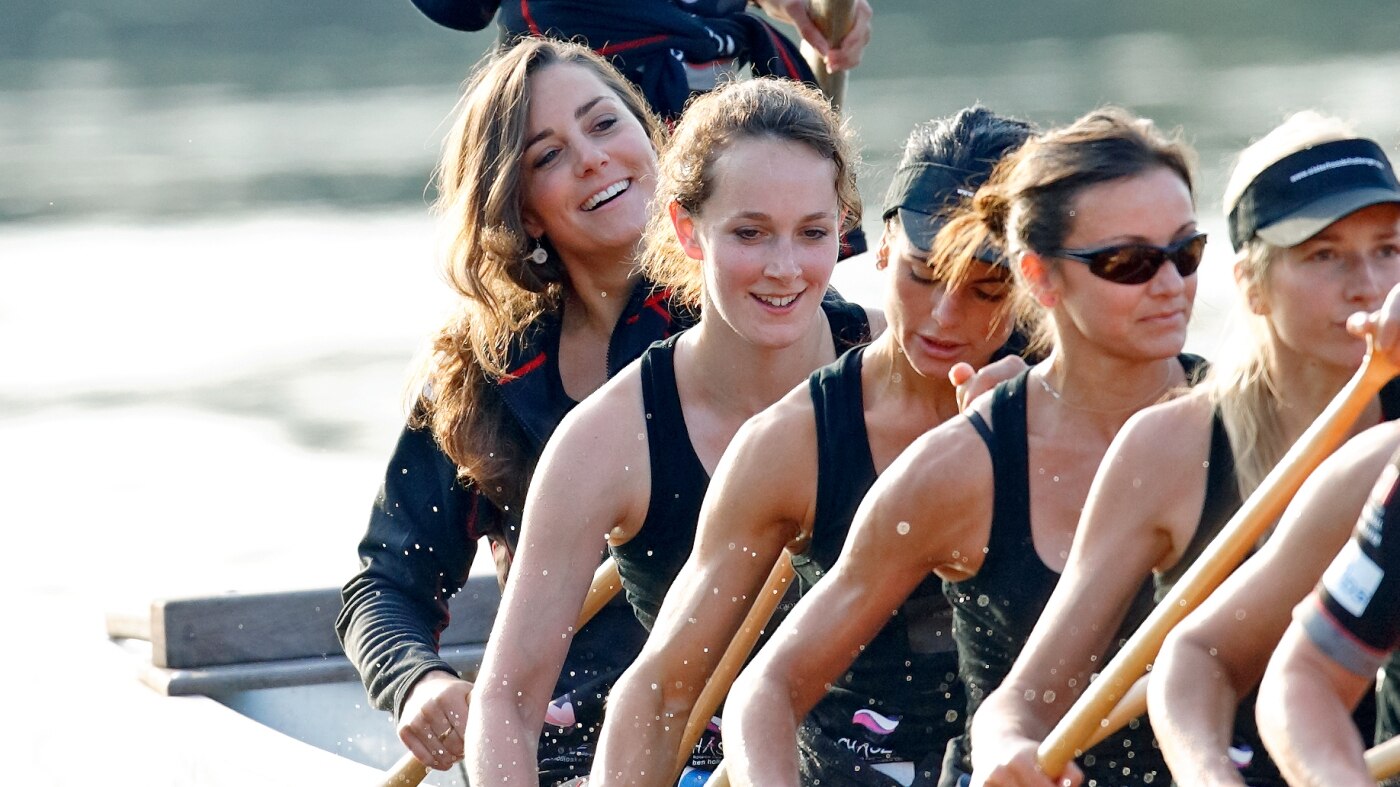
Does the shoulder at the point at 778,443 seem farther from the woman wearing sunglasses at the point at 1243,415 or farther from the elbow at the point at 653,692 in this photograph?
A: the woman wearing sunglasses at the point at 1243,415

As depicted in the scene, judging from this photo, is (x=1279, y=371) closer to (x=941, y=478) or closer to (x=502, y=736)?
(x=941, y=478)

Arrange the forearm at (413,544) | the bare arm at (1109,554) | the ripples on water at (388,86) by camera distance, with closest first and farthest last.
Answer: the bare arm at (1109,554), the forearm at (413,544), the ripples on water at (388,86)

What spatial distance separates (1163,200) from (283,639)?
2706 mm

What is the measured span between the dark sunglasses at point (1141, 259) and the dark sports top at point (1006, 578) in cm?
17

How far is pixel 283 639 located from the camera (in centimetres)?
473

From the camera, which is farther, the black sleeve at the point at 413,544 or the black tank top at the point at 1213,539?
the black sleeve at the point at 413,544

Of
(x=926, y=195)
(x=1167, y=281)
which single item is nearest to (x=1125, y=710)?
(x=1167, y=281)

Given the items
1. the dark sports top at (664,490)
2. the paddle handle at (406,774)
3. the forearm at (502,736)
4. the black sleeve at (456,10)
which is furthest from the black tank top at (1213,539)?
the black sleeve at (456,10)

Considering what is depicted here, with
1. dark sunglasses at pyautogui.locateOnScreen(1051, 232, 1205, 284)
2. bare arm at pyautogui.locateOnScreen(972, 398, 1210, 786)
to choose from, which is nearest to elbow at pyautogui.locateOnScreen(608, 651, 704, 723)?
bare arm at pyautogui.locateOnScreen(972, 398, 1210, 786)

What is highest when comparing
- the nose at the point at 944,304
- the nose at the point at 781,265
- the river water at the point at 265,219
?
the nose at the point at 944,304

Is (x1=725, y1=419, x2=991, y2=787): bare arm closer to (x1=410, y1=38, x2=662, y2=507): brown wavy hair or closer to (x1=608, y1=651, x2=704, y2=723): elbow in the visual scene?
(x1=608, y1=651, x2=704, y2=723): elbow

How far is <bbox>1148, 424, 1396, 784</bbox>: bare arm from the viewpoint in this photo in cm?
211

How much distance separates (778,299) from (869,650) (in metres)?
0.44

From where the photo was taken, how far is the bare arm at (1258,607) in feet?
6.93
